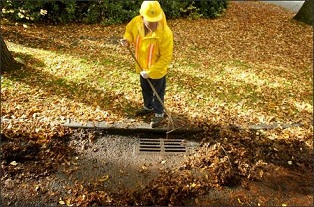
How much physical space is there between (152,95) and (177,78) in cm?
156

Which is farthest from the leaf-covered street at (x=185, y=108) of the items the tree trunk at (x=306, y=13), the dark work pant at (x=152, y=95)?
the tree trunk at (x=306, y=13)

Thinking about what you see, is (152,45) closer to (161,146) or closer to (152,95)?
(152,95)

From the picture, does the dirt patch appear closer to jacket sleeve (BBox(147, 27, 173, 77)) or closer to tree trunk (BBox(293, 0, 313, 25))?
jacket sleeve (BBox(147, 27, 173, 77))

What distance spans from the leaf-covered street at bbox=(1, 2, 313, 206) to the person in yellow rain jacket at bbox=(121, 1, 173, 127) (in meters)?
1.14

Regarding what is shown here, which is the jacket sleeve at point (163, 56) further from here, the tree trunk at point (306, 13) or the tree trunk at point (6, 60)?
the tree trunk at point (306, 13)

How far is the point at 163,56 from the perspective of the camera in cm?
443

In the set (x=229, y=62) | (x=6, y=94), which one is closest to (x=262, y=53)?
(x=229, y=62)

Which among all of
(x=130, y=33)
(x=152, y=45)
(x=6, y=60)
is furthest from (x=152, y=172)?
(x=6, y=60)

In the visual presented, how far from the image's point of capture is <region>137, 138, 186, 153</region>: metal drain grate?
4.83m

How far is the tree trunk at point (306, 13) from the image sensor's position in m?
10.5

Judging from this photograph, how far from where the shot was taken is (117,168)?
4.46m

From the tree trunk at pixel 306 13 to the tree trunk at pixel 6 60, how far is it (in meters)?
9.24

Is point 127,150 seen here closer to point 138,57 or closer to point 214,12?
point 138,57

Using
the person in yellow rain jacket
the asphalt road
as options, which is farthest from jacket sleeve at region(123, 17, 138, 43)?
the asphalt road
